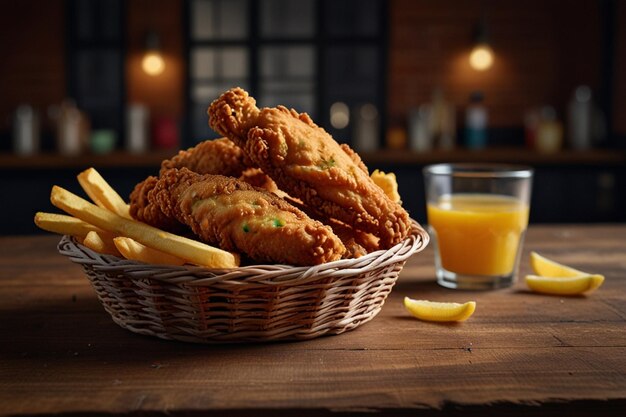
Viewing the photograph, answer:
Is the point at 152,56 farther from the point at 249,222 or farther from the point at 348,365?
the point at 348,365

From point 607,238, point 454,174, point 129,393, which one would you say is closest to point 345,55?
point 607,238

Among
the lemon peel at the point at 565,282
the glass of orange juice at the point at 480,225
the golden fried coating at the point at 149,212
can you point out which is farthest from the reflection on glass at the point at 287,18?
A: the golden fried coating at the point at 149,212

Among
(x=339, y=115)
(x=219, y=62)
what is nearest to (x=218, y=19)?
(x=219, y=62)

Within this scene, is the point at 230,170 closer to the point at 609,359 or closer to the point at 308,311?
the point at 308,311

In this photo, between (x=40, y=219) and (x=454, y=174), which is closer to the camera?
(x=40, y=219)

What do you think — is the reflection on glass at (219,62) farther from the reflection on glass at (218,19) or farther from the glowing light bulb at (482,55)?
the glowing light bulb at (482,55)

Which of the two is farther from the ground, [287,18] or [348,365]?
[287,18]
